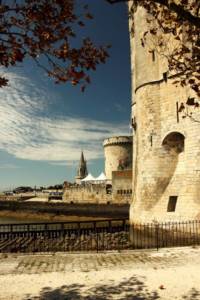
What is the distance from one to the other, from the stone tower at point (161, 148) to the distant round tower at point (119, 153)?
103ft

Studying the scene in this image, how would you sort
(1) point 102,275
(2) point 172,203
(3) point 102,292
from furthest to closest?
1. (2) point 172,203
2. (1) point 102,275
3. (3) point 102,292

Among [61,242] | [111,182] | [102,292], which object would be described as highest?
[111,182]

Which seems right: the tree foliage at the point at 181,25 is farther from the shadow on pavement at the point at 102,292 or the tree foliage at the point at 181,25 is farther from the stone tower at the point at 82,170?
the stone tower at the point at 82,170

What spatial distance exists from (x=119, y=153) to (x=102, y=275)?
4666 centimetres

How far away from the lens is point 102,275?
389 inches

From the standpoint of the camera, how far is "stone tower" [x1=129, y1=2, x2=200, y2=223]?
19656mm

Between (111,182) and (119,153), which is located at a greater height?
(119,153)

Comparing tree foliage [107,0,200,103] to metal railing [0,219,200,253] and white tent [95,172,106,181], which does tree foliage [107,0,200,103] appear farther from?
white tent [95,172,106,181]

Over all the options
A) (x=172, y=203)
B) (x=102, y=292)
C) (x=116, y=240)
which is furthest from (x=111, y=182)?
(x=102, y=292)

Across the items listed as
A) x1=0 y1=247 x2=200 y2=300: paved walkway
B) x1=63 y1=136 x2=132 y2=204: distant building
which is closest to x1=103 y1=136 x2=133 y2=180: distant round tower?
x1=63 y1=136 x2=132 y2=204: distant building

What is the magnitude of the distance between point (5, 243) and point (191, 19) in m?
17.4

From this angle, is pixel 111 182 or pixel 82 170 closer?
pixel 111 182

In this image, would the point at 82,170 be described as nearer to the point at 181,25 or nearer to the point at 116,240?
the point at 116,240

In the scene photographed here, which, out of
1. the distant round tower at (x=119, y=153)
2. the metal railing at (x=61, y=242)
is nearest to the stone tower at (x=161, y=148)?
the metal railing at (x=61, y=242)
